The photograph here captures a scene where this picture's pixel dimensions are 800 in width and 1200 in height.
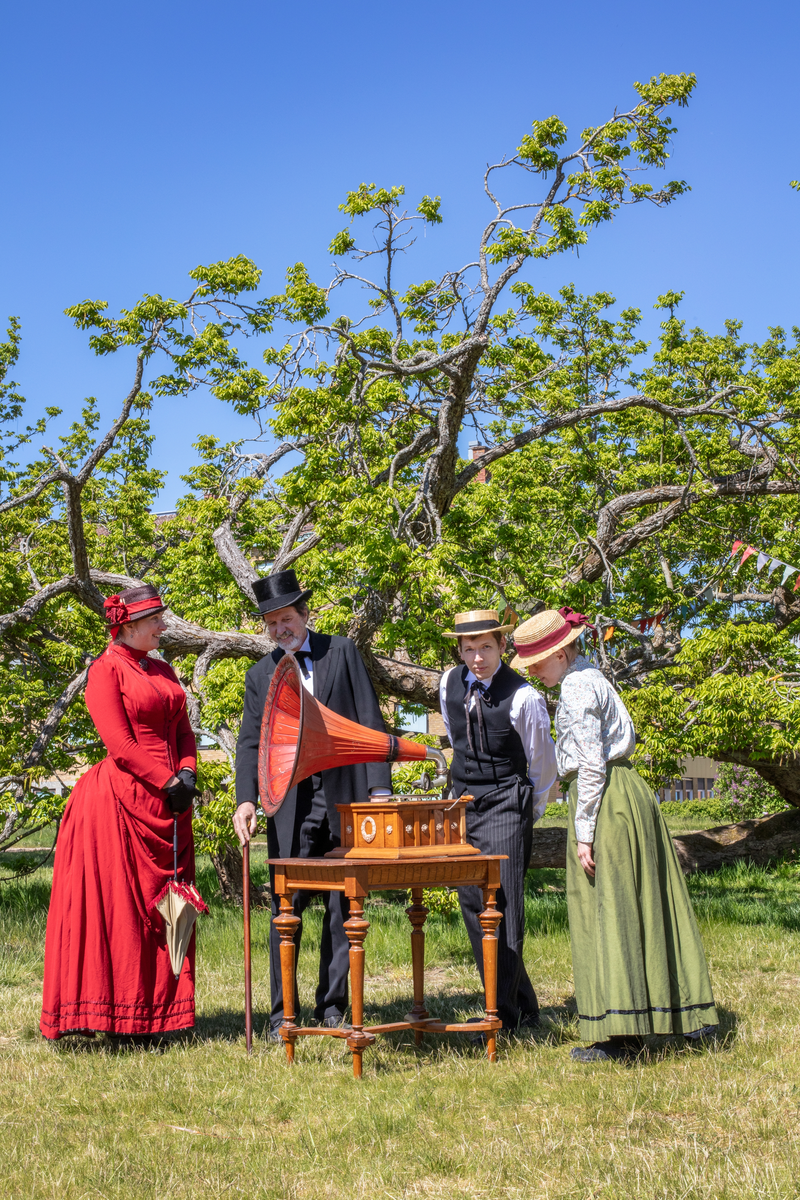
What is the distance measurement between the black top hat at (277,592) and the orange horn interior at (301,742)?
1.52 feet

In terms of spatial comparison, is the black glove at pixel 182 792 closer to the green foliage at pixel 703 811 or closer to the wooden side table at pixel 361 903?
the wooden side table at pixel 361 903

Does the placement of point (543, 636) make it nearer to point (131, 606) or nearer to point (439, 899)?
point (131, 606)

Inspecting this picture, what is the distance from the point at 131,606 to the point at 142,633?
142 millimetres

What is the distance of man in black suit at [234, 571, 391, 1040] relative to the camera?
4.94 m

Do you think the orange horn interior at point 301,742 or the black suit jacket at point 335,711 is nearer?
the orange horn interior at point 301,742

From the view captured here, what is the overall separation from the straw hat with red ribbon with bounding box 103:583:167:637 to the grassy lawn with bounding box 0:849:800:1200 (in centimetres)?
190

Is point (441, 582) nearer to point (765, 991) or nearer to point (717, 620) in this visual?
point (765, 991)

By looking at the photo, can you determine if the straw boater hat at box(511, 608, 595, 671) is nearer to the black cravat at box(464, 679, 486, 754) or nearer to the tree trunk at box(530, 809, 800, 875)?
the black cravat at box(464, 679, 486, 754)

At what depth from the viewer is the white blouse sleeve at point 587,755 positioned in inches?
170

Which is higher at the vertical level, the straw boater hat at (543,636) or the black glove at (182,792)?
the straw boater hat at (543,636)

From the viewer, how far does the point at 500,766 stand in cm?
489

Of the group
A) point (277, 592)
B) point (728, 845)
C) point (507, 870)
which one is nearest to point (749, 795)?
point (728, 845)

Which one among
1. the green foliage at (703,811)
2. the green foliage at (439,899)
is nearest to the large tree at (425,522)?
the green foliage at (439,899)

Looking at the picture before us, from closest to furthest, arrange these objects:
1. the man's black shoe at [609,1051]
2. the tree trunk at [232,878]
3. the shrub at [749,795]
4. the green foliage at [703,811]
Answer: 1. the man's black shoe at [609,1051]
2. the tree trunk at [232,878]
3. the shrub at [749,795]
4. the green foliage at [703,811]
